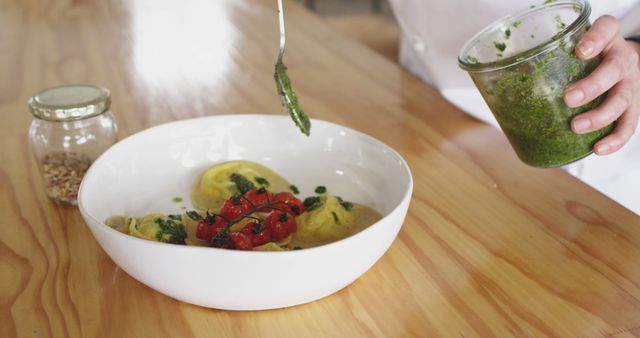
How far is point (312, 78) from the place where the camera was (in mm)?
1359

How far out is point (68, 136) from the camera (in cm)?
93

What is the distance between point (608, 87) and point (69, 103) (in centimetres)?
65

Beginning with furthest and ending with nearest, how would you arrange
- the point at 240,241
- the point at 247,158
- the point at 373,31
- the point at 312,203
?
the point at 373,31 < the point at 247,158 < the point at 312,203 < the point at 240,241

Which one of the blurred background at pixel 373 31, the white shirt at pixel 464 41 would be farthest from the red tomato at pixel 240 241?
the blurred background at pixel 373 31

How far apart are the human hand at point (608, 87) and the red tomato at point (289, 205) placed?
323mm

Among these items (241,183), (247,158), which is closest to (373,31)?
(247,158)

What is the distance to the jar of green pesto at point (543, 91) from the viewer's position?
76 centimetres

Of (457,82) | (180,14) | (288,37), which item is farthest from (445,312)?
(180,14)

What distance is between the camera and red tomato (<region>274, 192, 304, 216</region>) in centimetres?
80

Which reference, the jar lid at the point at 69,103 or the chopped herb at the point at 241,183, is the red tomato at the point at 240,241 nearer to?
the chopped herb at the point at 241,183

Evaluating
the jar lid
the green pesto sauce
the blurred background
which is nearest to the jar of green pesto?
the green pesto sauce

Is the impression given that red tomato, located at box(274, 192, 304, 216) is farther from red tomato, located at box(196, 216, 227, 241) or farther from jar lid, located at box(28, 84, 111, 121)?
jar lid, located at box(28, 84, 111, 121)

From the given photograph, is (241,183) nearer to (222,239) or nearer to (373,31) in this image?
(222,239)

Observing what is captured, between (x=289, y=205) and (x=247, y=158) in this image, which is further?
(x=247, y=158)
